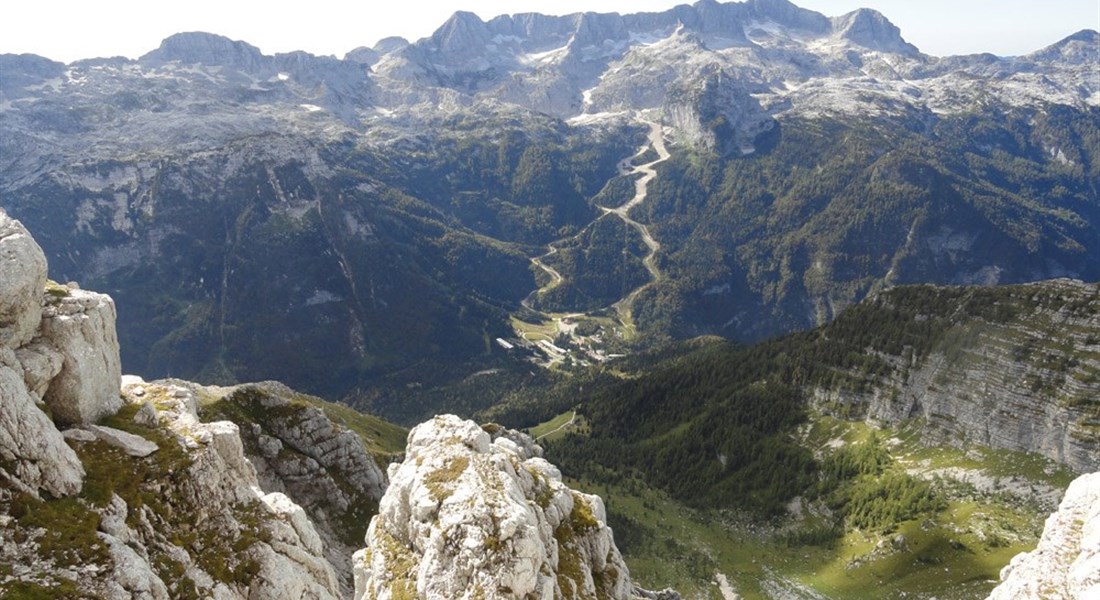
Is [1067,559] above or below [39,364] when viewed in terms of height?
below

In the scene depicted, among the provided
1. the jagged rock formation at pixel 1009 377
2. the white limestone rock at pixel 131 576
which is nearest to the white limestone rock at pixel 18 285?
the white limestone rock at pixel 131 576

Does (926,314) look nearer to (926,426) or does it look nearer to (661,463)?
(926,426)

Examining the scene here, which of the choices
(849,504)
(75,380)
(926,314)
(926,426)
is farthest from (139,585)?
(926,314)

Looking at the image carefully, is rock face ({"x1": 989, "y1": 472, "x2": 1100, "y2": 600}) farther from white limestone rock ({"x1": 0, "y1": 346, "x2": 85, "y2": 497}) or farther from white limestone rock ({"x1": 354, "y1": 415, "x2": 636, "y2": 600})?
white limestone rock ({"x1": 0, "y1": 346, "x2": 85, "y2": 497})

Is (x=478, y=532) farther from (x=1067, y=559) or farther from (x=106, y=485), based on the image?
(x=1067, y=559)

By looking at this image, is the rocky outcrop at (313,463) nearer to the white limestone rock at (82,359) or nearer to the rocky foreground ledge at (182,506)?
the rocky foreground ledge at (182,506)

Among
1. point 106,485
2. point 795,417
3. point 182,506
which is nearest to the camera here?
point 106,485

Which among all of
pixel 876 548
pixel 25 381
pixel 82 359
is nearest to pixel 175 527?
pixel 25 381
